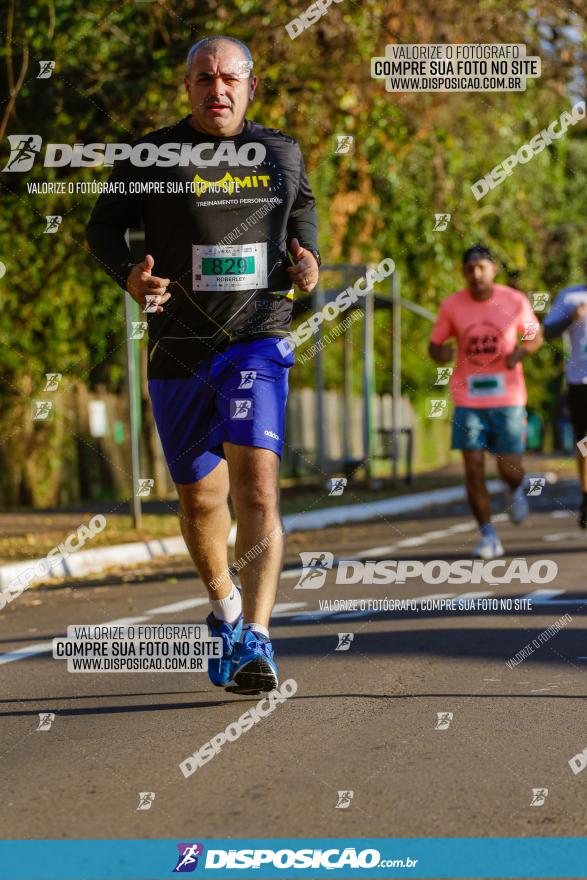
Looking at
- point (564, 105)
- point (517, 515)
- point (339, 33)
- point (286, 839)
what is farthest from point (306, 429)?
point (286, 839)

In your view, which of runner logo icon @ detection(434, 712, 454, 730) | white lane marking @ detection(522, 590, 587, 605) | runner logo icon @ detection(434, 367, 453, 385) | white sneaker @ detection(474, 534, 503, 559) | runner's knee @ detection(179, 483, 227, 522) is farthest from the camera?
runner logo icon @ detection(434, 367, 453, 385)

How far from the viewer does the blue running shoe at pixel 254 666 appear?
524 cm

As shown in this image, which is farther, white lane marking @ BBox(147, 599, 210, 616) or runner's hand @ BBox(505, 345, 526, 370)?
runner's hand @ BBox(505, 345, 526, 370)

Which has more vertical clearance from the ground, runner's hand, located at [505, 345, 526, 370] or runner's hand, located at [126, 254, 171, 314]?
runner's hand, located at [126, 254, 171, 314]

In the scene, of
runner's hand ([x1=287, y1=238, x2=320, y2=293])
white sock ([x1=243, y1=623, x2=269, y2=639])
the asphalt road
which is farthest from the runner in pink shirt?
white sock ([x1=243, y1=623, x2=269, y2=639])

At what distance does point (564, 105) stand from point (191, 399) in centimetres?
1839

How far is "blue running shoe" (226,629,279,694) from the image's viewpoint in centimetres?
524

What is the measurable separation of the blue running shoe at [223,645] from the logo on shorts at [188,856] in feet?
6.13

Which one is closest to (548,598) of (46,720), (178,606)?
(178,606)

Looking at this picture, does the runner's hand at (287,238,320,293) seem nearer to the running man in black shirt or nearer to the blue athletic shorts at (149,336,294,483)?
the running man in black shirt

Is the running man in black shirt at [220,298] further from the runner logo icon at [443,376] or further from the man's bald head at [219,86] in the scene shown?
the runner logo icon at [443,376]

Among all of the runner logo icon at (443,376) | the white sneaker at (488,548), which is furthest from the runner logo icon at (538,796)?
the runner logo icon at (443,376)

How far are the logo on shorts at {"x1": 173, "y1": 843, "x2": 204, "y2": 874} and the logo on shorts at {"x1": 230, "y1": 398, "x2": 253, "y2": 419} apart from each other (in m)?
2.07

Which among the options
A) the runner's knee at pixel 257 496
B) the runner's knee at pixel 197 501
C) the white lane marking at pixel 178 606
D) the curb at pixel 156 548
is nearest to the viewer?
the runner's knee at pixel 257 496
